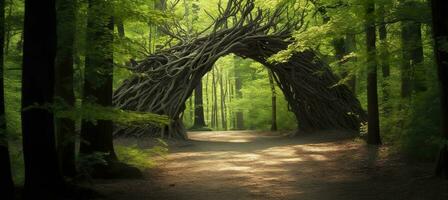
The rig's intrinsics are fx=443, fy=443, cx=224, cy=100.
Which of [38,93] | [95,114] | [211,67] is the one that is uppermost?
[211,67]

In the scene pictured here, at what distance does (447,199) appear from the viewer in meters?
5.82

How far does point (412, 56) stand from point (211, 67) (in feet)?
26.6

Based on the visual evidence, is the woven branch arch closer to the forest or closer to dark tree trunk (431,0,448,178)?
the forest

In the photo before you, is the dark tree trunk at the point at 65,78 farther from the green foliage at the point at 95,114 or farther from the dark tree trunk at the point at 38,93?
the dark tree trunk at the point at 38,93

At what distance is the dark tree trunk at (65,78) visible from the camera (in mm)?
6484

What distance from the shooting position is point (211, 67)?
58.2 feet

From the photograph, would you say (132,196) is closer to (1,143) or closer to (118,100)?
(1,143)

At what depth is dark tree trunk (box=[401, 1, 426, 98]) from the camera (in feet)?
31.0

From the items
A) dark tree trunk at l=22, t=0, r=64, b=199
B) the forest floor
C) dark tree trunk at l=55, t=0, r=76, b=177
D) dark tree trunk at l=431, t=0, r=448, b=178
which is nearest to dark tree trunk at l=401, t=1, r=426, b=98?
the forest floor

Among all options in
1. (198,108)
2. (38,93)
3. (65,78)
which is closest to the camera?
(38,93)

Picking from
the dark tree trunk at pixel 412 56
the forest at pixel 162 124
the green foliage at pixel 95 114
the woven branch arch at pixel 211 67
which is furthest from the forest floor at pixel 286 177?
the woven branch arch at pixel 211 67

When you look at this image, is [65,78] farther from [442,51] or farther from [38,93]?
[442,51]

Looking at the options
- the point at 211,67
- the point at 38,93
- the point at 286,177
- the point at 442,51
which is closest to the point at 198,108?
the point at 211,67

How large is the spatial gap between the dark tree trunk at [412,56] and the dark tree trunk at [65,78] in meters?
6.25
